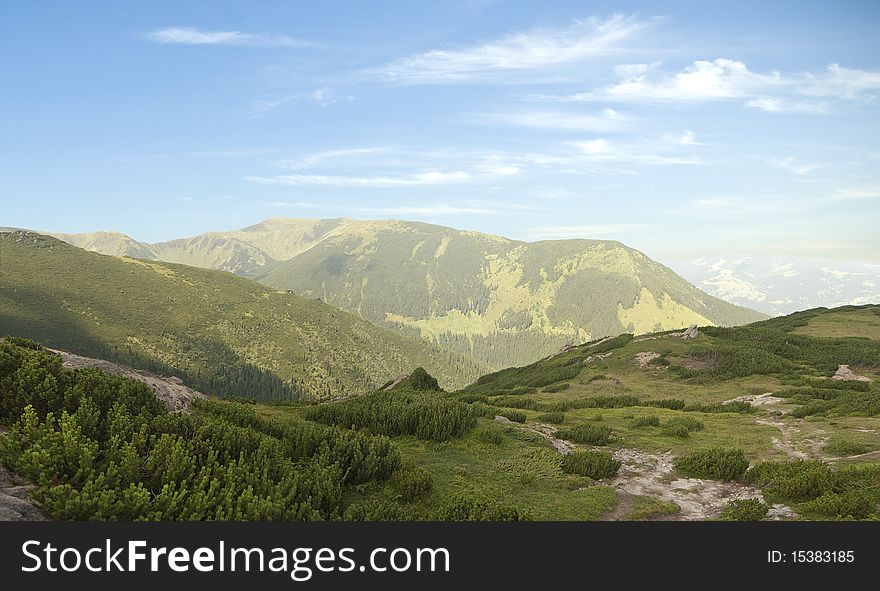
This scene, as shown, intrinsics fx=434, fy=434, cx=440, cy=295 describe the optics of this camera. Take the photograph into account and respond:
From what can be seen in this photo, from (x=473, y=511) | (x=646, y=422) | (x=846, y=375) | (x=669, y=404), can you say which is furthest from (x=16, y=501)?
(x=846, y=375)

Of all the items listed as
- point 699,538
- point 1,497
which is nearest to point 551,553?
point 699,538

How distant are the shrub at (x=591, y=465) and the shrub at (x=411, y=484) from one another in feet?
20.2

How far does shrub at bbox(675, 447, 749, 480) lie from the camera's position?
1487cm

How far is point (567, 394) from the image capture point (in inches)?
1725

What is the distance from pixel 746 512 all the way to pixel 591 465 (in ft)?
17.2

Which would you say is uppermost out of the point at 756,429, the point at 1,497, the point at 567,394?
the point at 1,497

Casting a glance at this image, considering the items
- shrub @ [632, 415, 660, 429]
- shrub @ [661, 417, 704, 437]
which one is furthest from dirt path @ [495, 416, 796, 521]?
shrub @ [632, 415, 660, 429]

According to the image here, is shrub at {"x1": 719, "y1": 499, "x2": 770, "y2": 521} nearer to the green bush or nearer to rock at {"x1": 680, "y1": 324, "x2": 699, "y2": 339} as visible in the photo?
the green bush

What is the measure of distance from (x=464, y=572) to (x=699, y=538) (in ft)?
13.5

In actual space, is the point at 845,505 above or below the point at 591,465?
above

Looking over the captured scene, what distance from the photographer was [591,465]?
1555cm

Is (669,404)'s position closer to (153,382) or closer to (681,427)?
(681,427)

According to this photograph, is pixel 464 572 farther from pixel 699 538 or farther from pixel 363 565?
pixel 699 538

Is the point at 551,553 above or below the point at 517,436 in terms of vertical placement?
above
